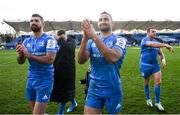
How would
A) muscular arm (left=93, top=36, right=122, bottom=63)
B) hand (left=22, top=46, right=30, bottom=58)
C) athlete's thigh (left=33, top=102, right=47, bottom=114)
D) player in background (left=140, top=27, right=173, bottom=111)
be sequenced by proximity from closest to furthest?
muscular arm (left=93, top=36, right=122, bottom=63) < hand (left=22, top=46, right=30, bottom=58) < athlete's thigh (left=33, top=102, right=47, bottom=114) < player in background (left=140, top=27, right=173, bottom=111)

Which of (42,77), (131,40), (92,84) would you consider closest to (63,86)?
(42,77)

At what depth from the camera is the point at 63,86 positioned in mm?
8016

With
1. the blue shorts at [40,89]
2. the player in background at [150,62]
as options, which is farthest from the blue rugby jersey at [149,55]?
the blue shorts at [40,89]

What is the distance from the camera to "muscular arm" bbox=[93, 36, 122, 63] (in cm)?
471

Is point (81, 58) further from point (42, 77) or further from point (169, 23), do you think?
point (169, 23)

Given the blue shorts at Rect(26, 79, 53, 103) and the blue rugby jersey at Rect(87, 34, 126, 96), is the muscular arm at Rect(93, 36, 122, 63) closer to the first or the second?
the blue rugby jersey at Rect(87, 34, 126, 96)

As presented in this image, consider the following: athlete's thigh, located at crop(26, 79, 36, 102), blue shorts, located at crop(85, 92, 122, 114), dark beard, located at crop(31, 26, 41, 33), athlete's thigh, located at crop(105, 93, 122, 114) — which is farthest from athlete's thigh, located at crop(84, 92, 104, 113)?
dark beard, located at crop(31, 26, 41, 33)

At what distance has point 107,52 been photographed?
478 cm

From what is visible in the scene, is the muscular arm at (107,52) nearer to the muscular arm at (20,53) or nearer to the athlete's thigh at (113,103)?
the athlete's thigh at (113,103)

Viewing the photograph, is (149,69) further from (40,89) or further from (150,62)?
(40,89)

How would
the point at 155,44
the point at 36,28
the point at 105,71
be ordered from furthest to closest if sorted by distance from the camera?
the point at 155,44, the point at 36,28, the point at 105,71

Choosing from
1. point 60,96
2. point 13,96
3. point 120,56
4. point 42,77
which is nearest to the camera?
point 120,56


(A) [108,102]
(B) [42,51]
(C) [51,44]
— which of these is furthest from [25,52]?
(A) [108,102]

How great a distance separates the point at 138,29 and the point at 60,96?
76.3 m
